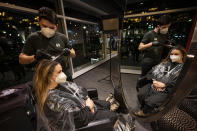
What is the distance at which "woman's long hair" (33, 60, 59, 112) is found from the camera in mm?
678

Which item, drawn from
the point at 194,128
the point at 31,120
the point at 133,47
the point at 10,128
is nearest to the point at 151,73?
the point at 194,128

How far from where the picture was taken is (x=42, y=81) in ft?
2.33

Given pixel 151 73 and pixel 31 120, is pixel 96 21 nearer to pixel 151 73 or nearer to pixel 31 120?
pixel 151 73

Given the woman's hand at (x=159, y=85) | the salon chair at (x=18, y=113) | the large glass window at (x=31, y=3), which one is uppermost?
the large glass window at (x=31, y=3)

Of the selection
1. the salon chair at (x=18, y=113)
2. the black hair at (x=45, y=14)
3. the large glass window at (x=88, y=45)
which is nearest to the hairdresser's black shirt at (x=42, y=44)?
the black hair at (x=45, y=14)

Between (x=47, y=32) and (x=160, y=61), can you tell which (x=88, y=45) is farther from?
(x=160, y=61)

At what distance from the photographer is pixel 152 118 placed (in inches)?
15.9

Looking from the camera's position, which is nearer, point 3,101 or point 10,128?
point 10,128

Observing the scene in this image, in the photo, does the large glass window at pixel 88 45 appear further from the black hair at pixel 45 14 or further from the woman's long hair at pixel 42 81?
the woman's long hair at pixel 42 81

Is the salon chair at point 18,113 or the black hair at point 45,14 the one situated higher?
the black hair at point 45,14

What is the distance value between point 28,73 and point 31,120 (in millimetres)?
2265

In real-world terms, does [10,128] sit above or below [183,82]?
below

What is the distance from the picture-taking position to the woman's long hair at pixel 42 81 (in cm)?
68

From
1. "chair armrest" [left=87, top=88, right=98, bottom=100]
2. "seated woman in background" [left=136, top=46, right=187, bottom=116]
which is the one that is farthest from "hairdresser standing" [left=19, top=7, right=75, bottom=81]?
"seated woman in background" [left=136, top=46, right=187, bottom=116]
